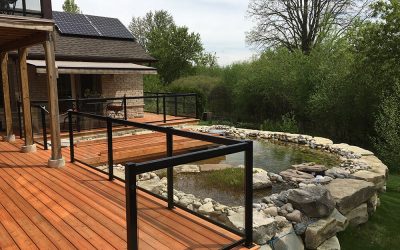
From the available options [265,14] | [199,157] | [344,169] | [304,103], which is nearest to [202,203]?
[199,157]

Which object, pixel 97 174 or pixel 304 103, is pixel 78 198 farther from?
pixel 304 103

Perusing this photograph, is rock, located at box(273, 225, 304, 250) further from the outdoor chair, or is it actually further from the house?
the house

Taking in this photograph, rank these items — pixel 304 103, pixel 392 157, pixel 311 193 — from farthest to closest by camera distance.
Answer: pixel 304 103 → pixel 392 157 → pixel 311 193

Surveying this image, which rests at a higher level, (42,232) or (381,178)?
(42,232)

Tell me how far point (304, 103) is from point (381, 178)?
27.8 feet

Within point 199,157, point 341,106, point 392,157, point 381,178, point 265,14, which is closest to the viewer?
point 199,157

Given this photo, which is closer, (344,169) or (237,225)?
(237,225)

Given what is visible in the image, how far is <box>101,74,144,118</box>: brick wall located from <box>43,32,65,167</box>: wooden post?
7333 mm

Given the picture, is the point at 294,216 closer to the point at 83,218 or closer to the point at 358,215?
the point at 358,215

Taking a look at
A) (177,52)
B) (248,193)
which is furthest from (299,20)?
(248,193)

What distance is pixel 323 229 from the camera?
541 cm

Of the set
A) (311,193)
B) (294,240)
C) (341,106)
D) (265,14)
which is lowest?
(294,240)

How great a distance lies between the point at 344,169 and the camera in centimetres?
824

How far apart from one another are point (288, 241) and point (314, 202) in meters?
0.88
